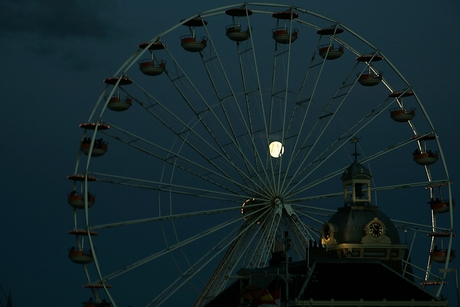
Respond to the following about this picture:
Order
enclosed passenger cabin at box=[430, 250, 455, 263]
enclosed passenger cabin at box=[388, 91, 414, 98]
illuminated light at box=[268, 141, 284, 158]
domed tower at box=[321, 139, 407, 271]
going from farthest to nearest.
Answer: enclosed passenger cabin at box=[388, 91, 414, 98]
enclosed passenger cabin at box=[430, 250, 455, 263]
illuminated light at box=[268, 141, 284, 158]
domed tower at box=[321, 139, 407, 271]

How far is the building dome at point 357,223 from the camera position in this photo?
101 metres

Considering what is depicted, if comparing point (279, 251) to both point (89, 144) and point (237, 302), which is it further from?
point (89, 144)

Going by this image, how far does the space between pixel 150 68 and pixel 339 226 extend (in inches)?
769

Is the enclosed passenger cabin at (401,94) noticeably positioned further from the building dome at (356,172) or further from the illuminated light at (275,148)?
the illuminated light at (275,148)

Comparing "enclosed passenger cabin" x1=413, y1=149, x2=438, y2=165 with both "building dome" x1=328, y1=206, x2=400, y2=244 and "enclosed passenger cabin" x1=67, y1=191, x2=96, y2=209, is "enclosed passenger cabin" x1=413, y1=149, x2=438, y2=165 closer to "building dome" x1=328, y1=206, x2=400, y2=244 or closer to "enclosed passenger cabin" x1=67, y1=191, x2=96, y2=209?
"building dome" x1=328, y1=206, x2=400, y2=244

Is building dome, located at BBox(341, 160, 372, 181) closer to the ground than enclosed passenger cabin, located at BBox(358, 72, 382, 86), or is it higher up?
closer to the ground

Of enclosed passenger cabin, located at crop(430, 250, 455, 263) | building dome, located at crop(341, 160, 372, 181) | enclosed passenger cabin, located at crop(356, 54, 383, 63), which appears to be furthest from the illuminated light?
enclosed passenger cabin, located at crop(430, 250, 455, 263)

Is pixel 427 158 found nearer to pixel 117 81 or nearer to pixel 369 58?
pixel 369 58

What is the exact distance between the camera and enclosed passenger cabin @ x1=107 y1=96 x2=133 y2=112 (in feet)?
345

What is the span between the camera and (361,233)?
10062cm

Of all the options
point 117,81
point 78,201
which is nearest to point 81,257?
point 78,201

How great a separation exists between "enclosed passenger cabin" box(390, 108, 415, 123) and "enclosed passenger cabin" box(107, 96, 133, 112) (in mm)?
22832

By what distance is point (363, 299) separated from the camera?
296ft

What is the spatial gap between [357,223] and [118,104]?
20.7 m
